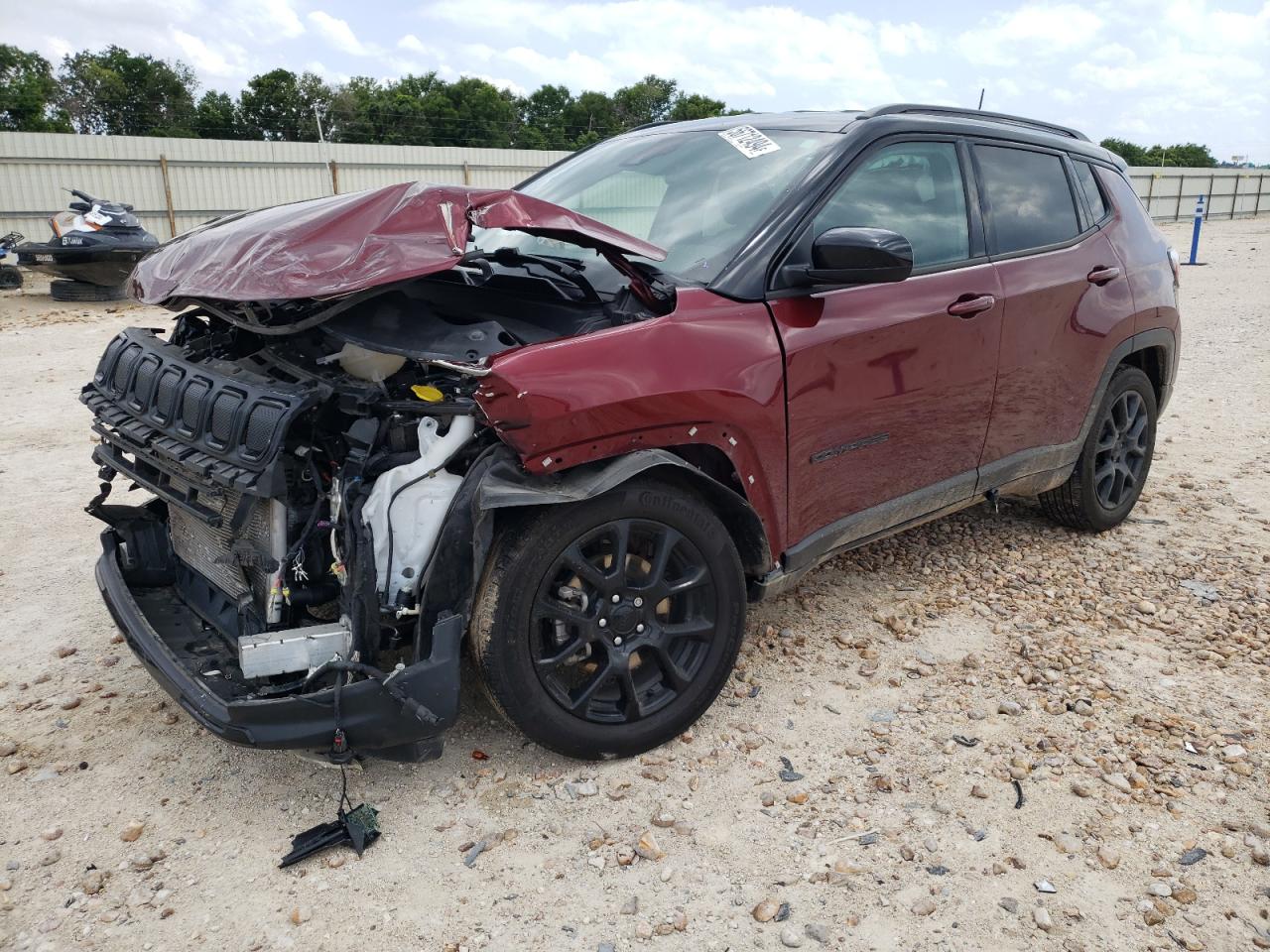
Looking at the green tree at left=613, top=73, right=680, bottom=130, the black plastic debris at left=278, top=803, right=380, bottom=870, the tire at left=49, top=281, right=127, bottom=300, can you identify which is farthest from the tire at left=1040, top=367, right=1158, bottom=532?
the green tree at left=613, top=73, right=680, bottom=130

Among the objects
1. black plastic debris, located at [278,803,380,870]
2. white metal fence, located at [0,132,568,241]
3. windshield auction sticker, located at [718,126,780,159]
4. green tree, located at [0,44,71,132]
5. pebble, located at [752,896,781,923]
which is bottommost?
pebble, located at [752,896,781,923]

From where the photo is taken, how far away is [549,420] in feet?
8.59

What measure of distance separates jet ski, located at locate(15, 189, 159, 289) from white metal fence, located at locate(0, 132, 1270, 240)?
13.2 feet

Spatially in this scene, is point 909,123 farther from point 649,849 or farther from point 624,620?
point 649,849

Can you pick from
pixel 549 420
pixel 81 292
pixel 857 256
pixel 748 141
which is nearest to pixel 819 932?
pixel 549 420

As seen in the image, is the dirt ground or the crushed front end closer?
the dirt ground

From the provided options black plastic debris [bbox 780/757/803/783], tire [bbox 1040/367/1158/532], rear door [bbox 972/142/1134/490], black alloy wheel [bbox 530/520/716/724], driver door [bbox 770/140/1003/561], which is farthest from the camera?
tire [bbox 1040/367/1158/532]

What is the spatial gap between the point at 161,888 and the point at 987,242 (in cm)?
350

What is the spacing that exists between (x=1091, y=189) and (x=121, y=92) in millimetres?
54854

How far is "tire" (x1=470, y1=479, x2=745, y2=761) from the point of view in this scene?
2723 millimetres

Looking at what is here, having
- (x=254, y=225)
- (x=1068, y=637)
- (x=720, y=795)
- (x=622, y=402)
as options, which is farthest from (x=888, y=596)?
(x=254, y=225)

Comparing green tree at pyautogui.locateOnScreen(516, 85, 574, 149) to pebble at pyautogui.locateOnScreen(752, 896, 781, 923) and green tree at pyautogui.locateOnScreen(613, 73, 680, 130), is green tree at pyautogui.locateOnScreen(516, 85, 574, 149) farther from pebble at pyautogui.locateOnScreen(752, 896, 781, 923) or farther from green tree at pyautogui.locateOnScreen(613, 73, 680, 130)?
pebble at pyautogui.locateOnScreen(752, 896, 781, 923)

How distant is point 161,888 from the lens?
251cm

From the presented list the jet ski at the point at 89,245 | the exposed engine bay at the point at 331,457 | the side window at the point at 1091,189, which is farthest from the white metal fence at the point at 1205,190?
the exposed engine bay at the point at 331,457
